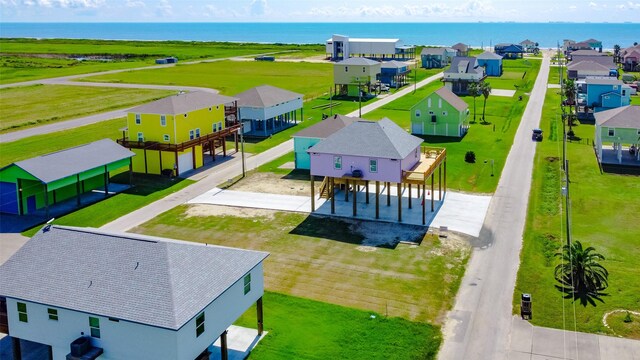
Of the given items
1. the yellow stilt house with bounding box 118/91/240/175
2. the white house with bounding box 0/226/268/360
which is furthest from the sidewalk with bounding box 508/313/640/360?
the yellow stilt house with bounding box 118/91/240/175

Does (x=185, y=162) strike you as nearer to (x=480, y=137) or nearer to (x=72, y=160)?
(x=72, y=160)

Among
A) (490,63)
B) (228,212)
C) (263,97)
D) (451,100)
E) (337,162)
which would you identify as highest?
(490,63)

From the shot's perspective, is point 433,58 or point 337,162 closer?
point 337,162

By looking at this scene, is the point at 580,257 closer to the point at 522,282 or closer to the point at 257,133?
the point at 522,282

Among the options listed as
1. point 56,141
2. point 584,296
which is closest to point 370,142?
point 584,296

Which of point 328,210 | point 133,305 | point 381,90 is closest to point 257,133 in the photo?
point 328,210

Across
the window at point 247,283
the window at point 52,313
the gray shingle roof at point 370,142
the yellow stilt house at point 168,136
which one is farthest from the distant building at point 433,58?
the window at point 52,313
